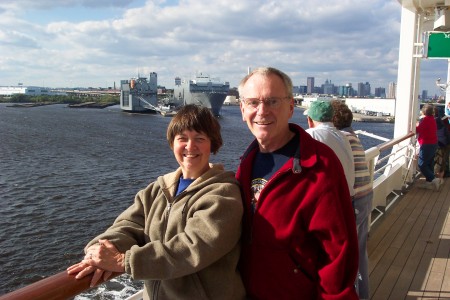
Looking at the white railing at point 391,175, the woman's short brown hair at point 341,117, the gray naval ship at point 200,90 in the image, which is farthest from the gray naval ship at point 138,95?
the woman's short brown hair at point 341,117

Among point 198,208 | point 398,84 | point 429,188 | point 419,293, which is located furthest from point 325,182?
point 398,84

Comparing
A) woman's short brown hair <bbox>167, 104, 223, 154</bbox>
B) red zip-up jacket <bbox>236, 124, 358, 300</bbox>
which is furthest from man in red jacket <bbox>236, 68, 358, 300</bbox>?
woman's short brown hair <bbox>167, 104, 223, 154</bbox>

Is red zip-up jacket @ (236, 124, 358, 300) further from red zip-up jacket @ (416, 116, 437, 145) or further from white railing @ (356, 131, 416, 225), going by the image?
red zip-up jacket @ (416, 116, 437, 145)

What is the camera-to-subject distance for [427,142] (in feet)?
19.2

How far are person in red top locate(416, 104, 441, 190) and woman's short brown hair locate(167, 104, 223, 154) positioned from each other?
5.11 metres

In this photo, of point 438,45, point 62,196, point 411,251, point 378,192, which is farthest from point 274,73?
point 62,196

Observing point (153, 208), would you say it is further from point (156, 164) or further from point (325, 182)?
point (156, 164)

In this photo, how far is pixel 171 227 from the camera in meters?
1.34

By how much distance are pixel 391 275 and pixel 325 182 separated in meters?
2.22

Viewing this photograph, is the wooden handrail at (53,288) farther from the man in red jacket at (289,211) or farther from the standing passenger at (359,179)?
the standing passenger at (359,179)

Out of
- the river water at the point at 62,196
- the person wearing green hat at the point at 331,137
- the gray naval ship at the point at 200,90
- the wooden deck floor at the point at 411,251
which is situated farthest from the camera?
the gray naval ship at the point at 200,90

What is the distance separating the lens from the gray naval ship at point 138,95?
7350 centimetres

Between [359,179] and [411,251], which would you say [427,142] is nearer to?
[411,251]

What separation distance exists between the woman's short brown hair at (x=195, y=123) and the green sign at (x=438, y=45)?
5342mm
